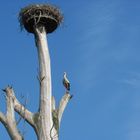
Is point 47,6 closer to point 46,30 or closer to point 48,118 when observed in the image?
point 46,30

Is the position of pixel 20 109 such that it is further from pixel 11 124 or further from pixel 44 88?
pixel 44 88

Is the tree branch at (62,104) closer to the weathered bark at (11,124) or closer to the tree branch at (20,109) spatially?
the tree branch at (20,109)

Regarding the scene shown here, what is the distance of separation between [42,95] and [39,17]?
1.82 meters

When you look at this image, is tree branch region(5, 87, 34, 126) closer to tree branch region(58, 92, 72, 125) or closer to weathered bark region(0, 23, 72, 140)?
weathered bark region(0, 23, 72, 140)

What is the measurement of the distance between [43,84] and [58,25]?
1.71 meters

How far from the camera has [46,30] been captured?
1344 centimetres

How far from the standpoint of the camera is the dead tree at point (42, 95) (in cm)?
Answer: 1165

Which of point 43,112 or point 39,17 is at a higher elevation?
point 39,17

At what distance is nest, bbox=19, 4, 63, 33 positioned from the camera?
1334 cm

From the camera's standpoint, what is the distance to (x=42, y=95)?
40.6 feet

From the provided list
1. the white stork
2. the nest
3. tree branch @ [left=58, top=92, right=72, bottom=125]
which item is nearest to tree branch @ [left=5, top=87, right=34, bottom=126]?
tree branch @ [left=58, top=92, right=72, bottom=125]

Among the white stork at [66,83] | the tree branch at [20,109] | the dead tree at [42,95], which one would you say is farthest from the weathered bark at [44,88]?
the white stork at [66,83]

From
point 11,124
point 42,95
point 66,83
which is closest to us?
point 11,124

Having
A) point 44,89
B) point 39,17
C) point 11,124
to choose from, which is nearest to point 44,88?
point 44,89
